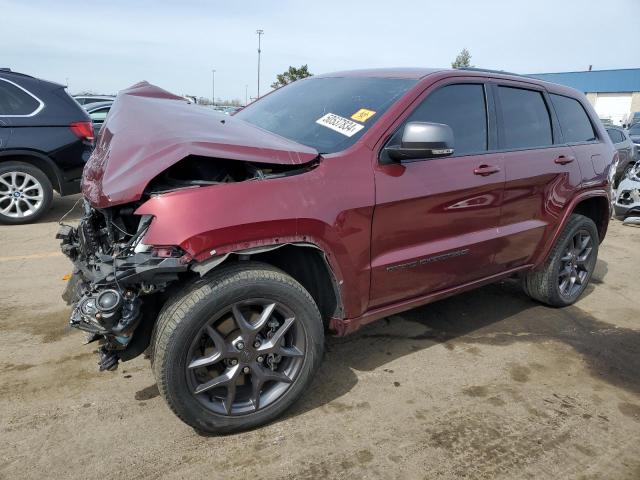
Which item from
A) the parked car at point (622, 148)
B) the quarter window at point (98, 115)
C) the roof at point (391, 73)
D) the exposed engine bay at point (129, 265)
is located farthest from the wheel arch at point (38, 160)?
the parked car at point (622, 148)

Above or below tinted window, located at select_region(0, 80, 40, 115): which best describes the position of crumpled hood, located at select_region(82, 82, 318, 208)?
below

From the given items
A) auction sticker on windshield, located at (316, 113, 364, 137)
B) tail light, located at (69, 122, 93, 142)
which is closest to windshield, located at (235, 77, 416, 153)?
auction sticker on windshield, located at (316, 113, 364, 137)

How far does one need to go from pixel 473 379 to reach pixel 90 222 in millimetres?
2435

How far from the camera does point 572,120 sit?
13.7ft

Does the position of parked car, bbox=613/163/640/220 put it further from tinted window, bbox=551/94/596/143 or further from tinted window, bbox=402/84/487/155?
tinted window, bbox=402/84/487/155

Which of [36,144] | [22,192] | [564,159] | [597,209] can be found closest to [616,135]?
[597,209]

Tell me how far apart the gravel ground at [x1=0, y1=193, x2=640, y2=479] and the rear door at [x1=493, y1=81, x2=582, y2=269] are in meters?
0.76

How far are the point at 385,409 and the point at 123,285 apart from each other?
154cm

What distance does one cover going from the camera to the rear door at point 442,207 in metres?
2.78

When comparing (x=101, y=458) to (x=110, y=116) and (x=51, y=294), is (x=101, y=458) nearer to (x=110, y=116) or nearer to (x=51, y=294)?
(x=110, y=116)

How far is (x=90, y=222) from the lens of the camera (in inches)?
104

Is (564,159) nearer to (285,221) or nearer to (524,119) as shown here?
(524,119)

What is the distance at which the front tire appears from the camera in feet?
A: 7.34

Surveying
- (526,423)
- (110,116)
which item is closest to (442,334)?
(526,423)
